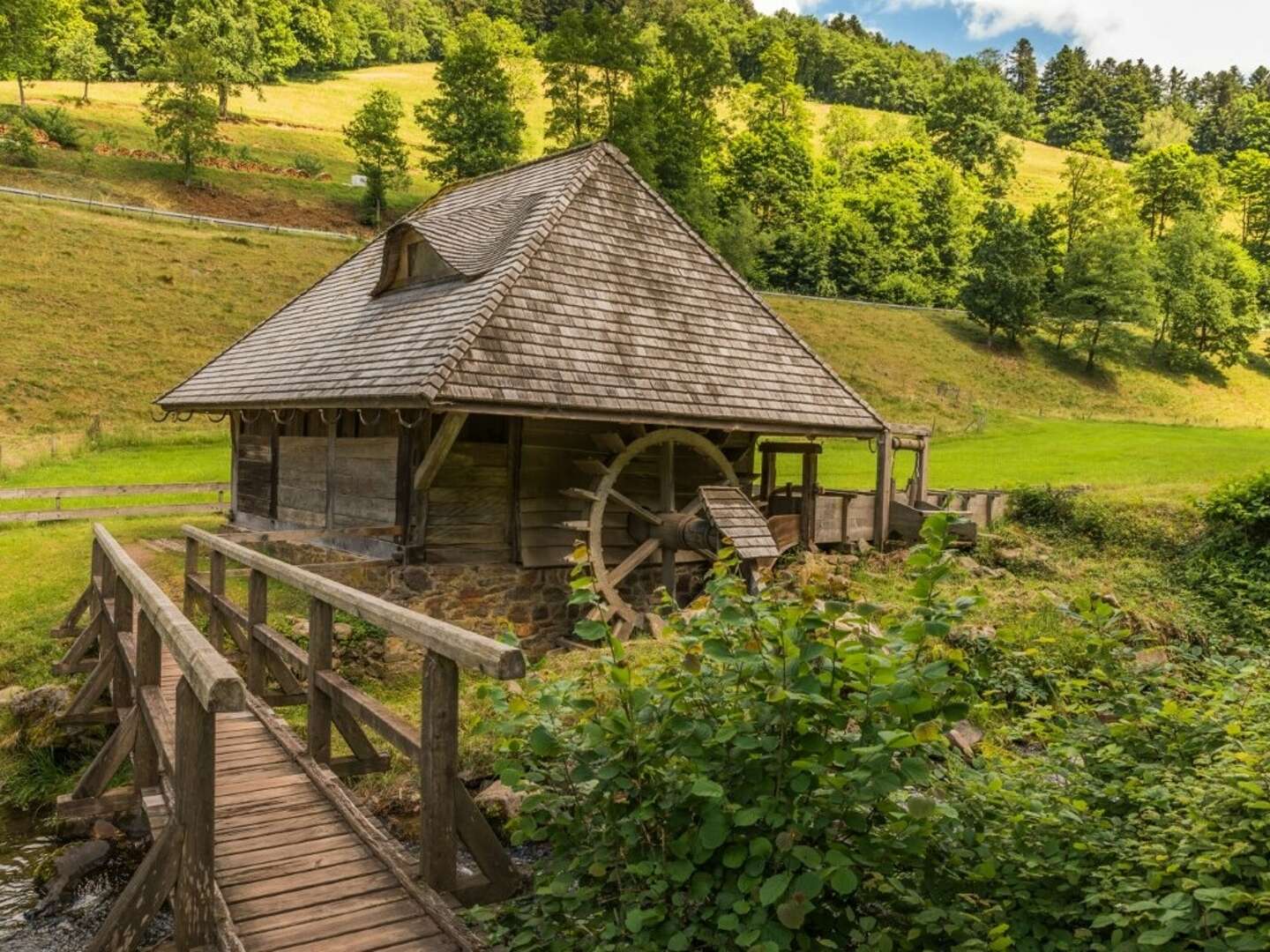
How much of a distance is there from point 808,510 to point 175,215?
36.6m

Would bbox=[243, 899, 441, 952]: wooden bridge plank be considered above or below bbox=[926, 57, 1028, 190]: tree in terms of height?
below

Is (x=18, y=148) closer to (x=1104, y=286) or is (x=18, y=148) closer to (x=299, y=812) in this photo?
(x=299, y=812)

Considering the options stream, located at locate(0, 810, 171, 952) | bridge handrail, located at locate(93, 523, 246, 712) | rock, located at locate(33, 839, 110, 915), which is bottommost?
stream, located at locate(0, 810, 171, 952)

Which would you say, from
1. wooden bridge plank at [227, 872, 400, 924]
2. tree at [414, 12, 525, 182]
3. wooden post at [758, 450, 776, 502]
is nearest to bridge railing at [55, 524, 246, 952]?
wooden bridge plank at [227, 872, 400, 924]

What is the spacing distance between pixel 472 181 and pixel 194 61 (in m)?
38.9

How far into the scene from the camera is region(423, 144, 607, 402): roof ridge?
8.84 metres

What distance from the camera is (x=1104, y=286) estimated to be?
4159 centimetres

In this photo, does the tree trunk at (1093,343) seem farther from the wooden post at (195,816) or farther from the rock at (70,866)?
the wooden post at (195,816)

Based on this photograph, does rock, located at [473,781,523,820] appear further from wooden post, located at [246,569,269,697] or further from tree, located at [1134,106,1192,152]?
tree, located at [1134,106,1192,152]

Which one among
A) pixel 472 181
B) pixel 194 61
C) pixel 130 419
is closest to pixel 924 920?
pixel 472 181

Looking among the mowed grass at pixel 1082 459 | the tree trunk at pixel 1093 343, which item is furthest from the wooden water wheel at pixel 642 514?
the tree trunk at pixel 1093 343

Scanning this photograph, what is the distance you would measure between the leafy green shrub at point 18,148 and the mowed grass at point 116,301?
8.16 meters

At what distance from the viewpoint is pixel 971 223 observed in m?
61.3

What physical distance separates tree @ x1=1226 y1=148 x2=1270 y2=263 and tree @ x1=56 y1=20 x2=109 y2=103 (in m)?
74.4
